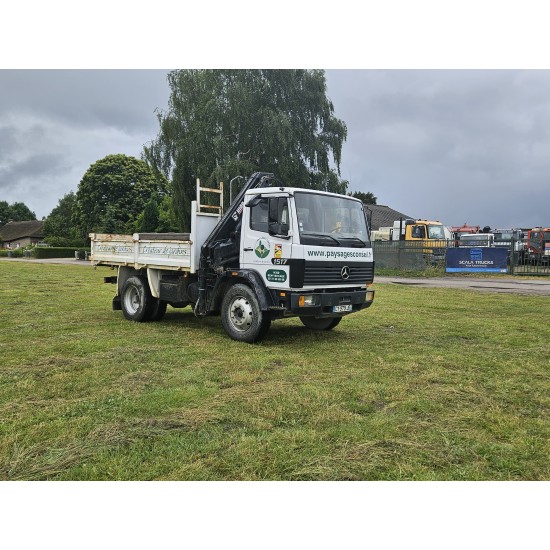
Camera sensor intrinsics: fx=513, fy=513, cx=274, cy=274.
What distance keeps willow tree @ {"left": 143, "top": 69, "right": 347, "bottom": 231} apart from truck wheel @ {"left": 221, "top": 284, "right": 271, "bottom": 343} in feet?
76.9

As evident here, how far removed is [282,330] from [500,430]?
5.32 m

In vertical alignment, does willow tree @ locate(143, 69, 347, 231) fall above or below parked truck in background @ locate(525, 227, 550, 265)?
above

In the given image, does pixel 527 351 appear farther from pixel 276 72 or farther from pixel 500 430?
pixel 276 72

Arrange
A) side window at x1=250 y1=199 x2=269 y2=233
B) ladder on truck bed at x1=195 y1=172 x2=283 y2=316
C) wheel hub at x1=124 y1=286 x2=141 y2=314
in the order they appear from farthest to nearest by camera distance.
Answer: wheel hub at x1=124 y1=286 x2=141 y2=314 → ladder on truck bed at x1=195 y1=172 x2=283 y2=316 → side window at x1=250 y1=199 x2=269 y2=233

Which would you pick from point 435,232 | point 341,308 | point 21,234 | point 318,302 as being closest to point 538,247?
point 435,232

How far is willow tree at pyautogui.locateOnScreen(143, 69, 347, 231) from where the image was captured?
31.5 metres

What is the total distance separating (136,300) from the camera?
10250 mm

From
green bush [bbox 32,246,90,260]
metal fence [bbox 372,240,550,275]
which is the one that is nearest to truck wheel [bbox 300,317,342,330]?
metal fence [bbox 372,240,550,275]

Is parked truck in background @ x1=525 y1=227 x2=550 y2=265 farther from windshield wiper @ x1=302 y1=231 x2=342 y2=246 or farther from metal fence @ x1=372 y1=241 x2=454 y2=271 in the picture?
windshield wiper @ x1=302 y1=231 x2=342 y2=246

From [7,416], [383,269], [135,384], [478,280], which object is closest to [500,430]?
[135,384]

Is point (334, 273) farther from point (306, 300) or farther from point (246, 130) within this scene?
point (246, 130)

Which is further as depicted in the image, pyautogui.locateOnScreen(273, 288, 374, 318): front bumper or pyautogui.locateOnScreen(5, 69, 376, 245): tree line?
pyautogui.locateOnScreen(5, 69, 376, 245): tree line

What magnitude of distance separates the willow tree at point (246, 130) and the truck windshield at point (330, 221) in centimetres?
2312

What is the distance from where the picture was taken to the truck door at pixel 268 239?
7.56 metres
